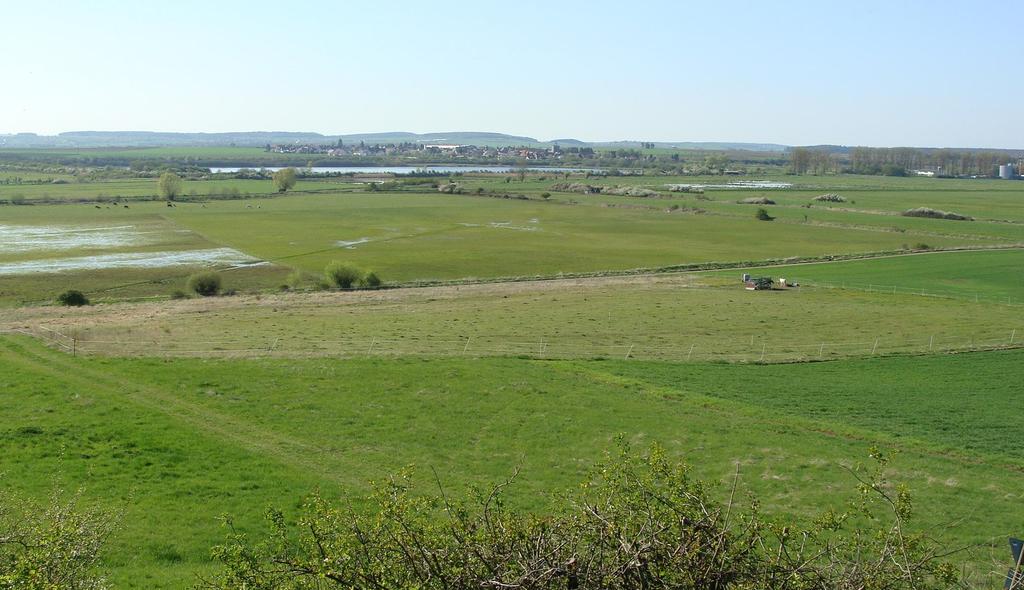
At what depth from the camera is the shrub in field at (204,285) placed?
65.1 m

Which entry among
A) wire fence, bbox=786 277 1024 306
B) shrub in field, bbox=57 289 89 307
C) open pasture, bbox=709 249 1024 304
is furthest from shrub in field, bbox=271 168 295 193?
wire fence, bbox=786 277 1024 306

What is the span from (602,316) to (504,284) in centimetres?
1687

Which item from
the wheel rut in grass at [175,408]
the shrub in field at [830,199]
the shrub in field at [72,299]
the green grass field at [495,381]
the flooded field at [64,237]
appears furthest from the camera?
the shrub in field at [830,199]

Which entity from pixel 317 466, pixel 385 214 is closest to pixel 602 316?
pixel 317 466

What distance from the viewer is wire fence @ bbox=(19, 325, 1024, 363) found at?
41.9 meters

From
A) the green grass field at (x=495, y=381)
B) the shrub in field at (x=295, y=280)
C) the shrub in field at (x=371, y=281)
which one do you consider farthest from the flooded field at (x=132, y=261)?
the shrub in field at (x=371, y=281)

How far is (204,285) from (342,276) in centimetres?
1036

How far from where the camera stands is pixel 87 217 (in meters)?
121

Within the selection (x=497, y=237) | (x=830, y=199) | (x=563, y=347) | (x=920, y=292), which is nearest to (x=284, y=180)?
(x=497, y=237)

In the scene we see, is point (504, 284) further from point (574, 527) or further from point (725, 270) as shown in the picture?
point (574, 527)

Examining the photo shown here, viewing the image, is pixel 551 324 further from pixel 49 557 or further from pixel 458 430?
pixel 49 557

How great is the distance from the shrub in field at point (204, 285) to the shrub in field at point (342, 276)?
8600 mm

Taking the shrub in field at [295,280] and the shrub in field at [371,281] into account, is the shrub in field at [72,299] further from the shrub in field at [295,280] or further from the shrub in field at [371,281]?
the shrub in field at [371,281]

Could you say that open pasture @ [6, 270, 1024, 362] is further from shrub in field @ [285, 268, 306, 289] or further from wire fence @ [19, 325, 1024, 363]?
shrub in field @ [285, 268, 306, 289]
